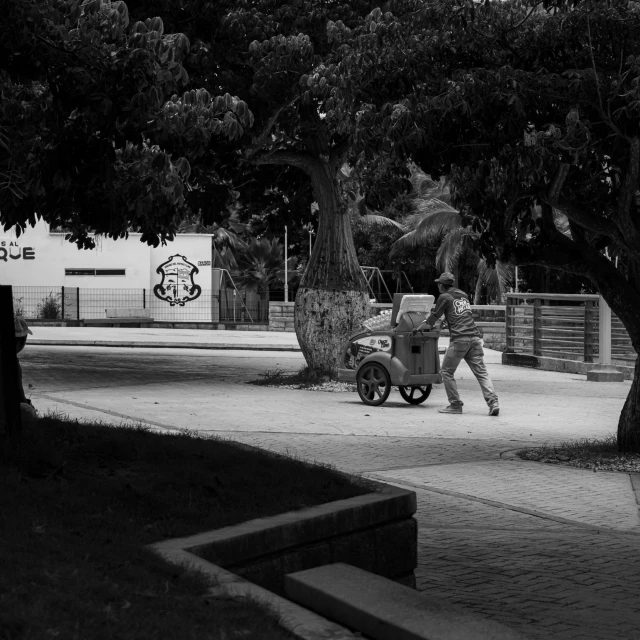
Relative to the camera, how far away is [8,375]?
6.68m

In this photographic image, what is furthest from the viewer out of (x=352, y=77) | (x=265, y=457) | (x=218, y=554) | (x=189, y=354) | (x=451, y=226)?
(x=451, y=226)

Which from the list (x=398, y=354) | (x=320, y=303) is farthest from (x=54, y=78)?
(x=320, y=303)

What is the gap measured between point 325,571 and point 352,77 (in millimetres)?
7302

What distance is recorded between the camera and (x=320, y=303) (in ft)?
63.3

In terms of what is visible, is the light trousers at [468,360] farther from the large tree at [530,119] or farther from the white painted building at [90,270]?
the white painted building at [90,270]

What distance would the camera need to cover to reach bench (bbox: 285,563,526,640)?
4141 millimetres

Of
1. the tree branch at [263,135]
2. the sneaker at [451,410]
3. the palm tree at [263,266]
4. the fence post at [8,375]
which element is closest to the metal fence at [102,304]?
the palm tree at [263,266]

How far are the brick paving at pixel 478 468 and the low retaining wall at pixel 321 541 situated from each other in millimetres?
456

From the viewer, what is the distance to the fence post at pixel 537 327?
25.5 metres

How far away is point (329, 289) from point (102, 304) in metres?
29.9

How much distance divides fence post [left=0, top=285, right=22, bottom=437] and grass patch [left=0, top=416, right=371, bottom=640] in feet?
0.44

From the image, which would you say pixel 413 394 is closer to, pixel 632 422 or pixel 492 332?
pixel 632 422

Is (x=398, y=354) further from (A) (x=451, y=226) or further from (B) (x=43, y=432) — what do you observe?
(A) (x=451, y=226)

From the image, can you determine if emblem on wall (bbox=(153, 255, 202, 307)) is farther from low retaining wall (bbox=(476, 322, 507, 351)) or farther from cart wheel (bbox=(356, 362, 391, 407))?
cart wheel (bbox=(356, 362, 391, 407))
